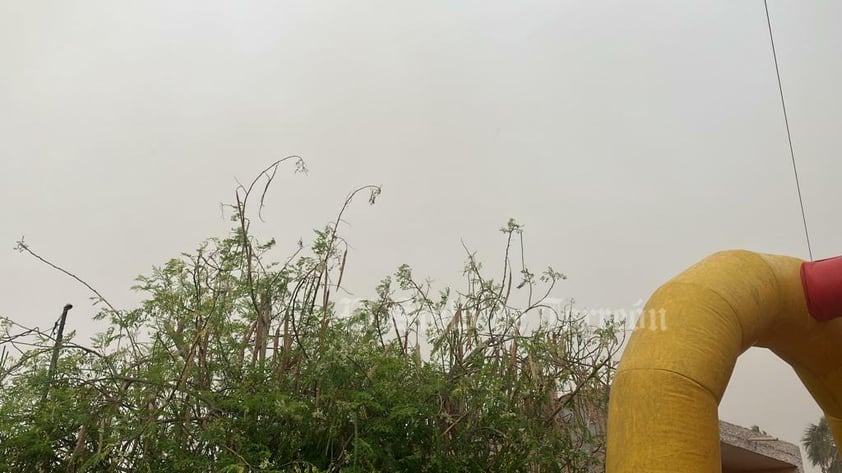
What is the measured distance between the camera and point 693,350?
2.35 metres

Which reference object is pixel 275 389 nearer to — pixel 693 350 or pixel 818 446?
→ pixel 693 350

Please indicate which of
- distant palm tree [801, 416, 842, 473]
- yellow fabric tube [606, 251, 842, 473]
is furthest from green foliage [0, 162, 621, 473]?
distant palm tree [801, 416, 842, 473]

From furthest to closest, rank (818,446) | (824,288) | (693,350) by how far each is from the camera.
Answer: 1. (818,446)
2. (824,288)
3. (693,350)

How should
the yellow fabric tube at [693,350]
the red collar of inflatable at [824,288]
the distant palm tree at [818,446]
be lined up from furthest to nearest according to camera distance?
the distant palm tree at [818,446]
the red collar of inflatable at [824,288]
the yellow fabric tube at [693,350]

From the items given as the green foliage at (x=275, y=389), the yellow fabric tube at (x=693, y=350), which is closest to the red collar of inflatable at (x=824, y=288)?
the yellow fabric tube at (x=693, y=350)

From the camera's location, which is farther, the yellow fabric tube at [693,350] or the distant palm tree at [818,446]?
the distant palm tree at [818,446]

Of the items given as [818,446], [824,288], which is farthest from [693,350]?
[818,446]

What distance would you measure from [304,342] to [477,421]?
0.70 metres

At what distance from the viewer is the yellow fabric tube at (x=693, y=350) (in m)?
2.23

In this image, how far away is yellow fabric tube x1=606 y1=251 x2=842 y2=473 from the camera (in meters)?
2.23

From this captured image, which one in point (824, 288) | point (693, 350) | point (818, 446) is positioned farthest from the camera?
point (818, 446)

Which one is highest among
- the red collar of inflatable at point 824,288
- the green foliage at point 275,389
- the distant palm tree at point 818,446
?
the distant palm tree at point 818,446

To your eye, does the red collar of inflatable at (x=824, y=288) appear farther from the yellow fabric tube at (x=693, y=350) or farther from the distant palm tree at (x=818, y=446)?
the distant palm tree at (x=818, y=446)

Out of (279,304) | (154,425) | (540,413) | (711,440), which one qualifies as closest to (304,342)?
(279,304)
